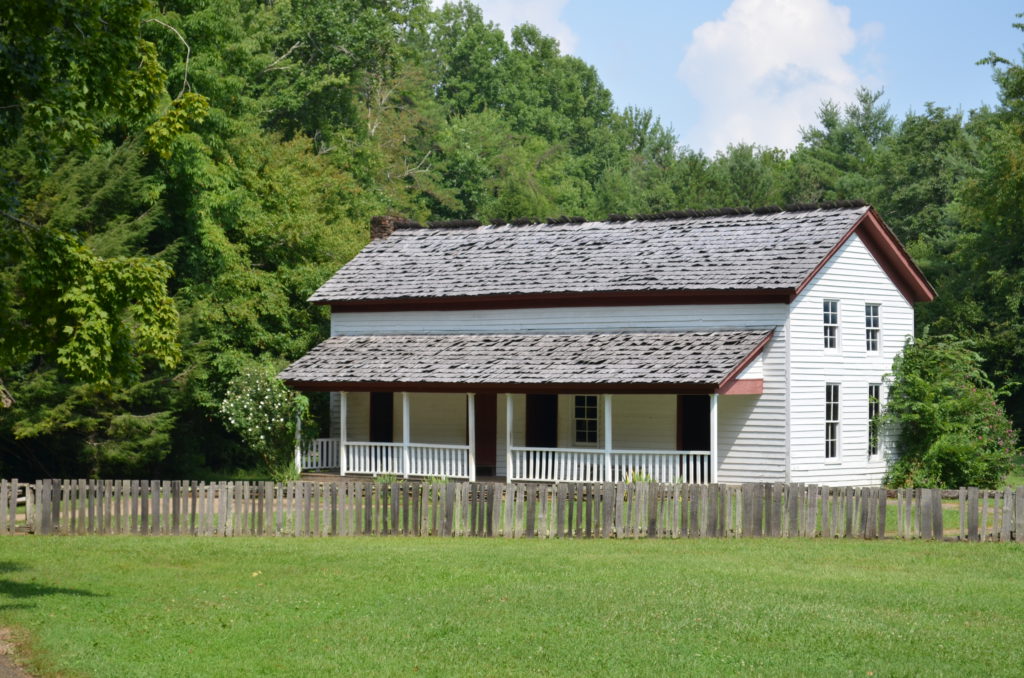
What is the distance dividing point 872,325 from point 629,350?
656 centimetres

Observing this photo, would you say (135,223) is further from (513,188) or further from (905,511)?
(513,188)

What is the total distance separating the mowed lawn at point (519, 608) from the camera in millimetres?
12984

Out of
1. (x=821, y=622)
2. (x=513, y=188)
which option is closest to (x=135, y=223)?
(x=821, y=622)

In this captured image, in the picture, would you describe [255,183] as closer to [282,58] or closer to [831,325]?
[831,325]

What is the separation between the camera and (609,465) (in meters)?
30.8

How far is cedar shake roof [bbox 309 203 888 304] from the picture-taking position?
32188 millimetres

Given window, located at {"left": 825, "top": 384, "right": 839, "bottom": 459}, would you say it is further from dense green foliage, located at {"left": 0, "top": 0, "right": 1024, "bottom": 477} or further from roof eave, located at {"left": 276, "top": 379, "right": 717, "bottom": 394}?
dense green foliage, located at {"left": 0, "top": 0, "right": 1024, "bottom": 477}

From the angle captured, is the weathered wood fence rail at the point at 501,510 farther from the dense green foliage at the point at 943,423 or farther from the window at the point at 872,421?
the window at the point at 872,421

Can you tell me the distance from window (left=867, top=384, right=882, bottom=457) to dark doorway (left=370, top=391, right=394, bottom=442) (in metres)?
12.7

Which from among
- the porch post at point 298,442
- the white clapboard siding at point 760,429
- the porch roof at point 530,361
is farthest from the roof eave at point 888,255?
the porch post at point 298,442

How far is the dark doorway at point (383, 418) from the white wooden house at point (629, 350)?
0.04 meters

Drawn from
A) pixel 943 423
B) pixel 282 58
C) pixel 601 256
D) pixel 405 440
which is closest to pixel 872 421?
pixel 943 423

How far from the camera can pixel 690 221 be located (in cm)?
3622

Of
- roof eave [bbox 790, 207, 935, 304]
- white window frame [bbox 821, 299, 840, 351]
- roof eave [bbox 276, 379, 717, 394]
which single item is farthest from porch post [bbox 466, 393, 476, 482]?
white window frame [bbox 821, 299, 840, 351]
